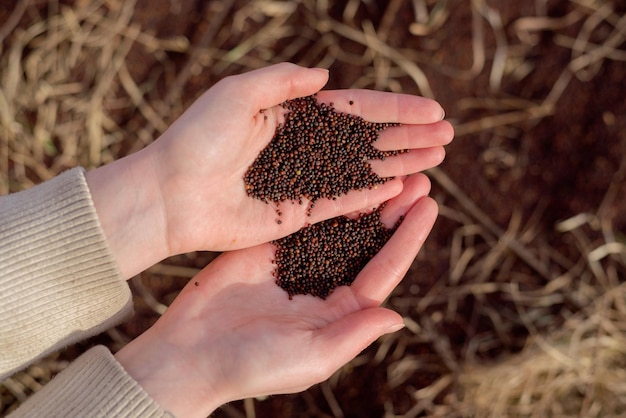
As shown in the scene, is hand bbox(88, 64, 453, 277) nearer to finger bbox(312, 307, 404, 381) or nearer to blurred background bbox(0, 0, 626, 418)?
finger bbox(312, 307, 404, 381)

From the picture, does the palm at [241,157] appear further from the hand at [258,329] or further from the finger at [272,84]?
the hand at [258,329]

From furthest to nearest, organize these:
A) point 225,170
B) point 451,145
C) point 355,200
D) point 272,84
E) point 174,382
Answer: point 451,145, point 355,200, point 225,170, point 272,84, point 174,382

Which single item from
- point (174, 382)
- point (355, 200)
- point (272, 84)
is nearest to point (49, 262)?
point (174, 382)

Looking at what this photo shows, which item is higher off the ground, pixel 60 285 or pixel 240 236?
pixel 60 285

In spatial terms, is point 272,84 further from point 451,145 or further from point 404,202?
point 451,145

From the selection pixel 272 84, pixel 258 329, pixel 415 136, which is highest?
pixel 272 84

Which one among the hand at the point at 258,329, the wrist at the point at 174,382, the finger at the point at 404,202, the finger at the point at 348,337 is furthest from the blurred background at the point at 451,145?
the finger at the point at 348,337
